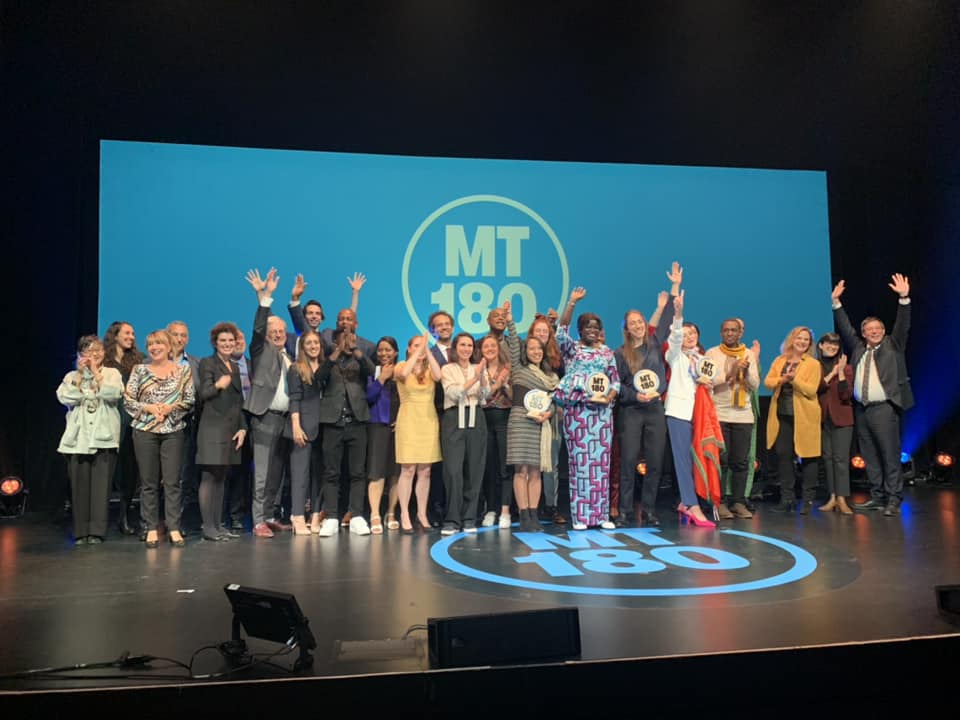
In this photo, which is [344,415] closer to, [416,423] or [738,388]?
[416,423]

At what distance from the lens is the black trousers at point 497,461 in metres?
5.45

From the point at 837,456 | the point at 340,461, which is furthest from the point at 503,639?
the point at 837,456

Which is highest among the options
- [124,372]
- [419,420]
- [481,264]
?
[481,264]

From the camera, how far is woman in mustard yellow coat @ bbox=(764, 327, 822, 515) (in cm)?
584

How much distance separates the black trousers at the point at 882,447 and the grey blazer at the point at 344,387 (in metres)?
3.81

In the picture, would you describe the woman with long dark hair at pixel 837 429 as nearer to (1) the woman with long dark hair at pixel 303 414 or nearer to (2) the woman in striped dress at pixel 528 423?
(2) the woman in striped dress at pixel 528 423

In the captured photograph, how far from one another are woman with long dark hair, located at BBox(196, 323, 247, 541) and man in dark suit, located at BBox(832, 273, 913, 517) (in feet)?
15.0

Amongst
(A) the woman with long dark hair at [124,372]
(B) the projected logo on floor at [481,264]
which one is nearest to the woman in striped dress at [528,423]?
(B) the projected logo on floor at [481,264]

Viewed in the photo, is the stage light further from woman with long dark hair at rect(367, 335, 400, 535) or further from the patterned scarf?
the patterned scarf

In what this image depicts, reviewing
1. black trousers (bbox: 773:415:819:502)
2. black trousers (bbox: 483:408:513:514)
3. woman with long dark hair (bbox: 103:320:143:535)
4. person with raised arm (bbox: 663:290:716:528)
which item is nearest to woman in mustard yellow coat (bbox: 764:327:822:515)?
black trousers (bbox: 773:415:819:502)

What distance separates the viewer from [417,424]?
5.21 metres

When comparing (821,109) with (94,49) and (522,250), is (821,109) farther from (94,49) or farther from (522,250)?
(94,49)

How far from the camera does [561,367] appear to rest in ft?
18.3

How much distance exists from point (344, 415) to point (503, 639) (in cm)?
312
